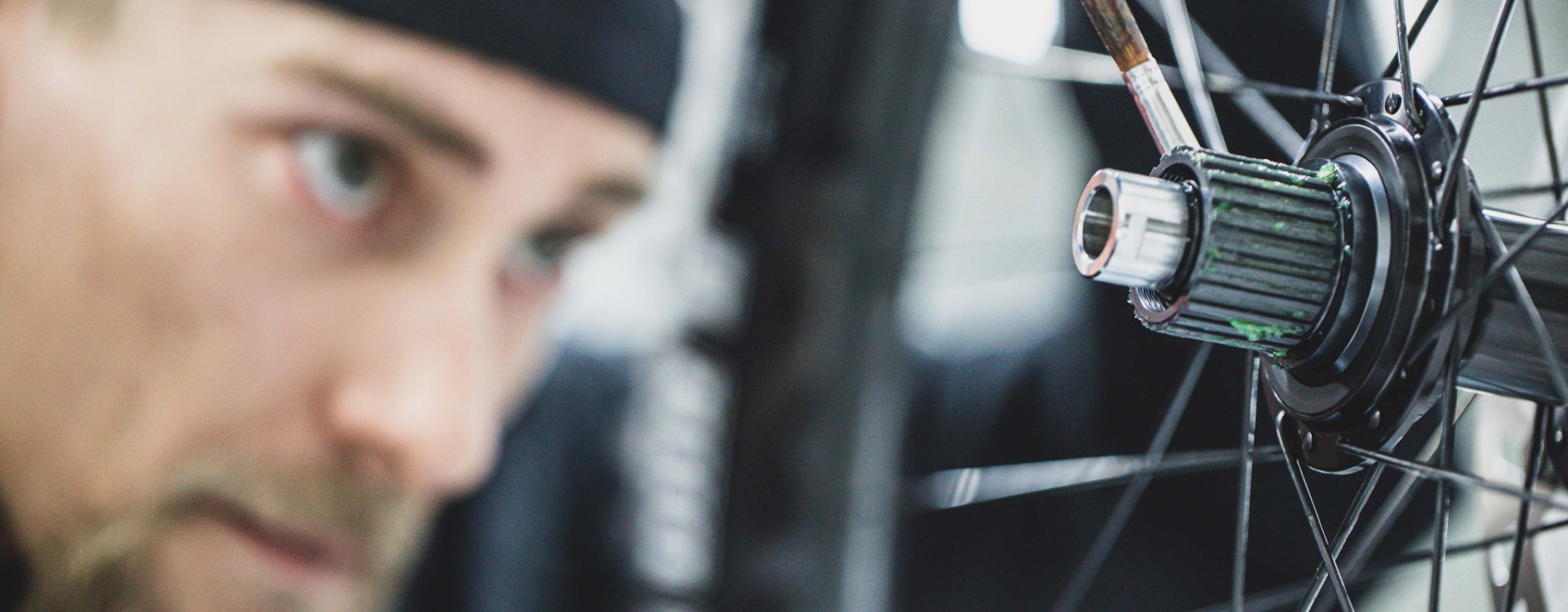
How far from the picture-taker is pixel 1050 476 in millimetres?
693

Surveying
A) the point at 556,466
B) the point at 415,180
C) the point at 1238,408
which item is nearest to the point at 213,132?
the point at 415,180

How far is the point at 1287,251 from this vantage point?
24 cm

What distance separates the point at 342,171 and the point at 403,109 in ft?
0.18

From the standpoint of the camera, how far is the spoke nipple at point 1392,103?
244mm

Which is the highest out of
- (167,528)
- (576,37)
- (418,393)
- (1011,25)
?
(1011,25)

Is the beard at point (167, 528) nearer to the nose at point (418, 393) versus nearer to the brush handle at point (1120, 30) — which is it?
the nose at point (418, 393)

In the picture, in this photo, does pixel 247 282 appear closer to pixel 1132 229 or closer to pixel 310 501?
pixel 310 501

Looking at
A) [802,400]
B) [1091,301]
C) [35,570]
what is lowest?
[35,570]

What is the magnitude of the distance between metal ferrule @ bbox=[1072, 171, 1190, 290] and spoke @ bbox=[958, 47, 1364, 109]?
0.18 ft

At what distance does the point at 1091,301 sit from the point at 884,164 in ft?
0.75

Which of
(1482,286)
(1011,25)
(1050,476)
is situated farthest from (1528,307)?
(1011,25)

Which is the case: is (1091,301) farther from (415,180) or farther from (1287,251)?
(1287,251)

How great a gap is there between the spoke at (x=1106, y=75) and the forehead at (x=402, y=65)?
0.89ft

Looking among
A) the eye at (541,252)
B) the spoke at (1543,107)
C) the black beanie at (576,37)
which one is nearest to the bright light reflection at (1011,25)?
the black beanie at (576,37)
